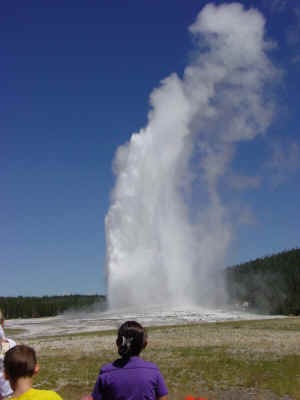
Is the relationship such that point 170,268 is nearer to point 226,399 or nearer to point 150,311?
point 150,311

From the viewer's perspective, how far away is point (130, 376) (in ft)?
14.8

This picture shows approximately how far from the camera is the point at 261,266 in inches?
5182

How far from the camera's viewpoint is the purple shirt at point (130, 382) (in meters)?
4.49

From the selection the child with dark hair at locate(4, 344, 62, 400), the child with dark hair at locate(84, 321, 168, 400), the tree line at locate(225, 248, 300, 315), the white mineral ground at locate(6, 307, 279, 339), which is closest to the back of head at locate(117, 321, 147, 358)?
the child with dark hair at locate(84, 321, 168, 400)

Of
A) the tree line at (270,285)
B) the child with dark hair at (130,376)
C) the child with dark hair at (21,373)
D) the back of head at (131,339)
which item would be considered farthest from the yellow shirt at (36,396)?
the tree line at (270,285)

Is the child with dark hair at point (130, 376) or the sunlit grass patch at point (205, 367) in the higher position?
the child with dark hair at point (130, 376)

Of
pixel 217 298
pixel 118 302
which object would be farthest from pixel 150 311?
pixel 217 298

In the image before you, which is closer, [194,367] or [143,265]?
[194,367]

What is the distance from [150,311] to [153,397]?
60026mm

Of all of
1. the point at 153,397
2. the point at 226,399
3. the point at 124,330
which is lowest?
the point at 226,399

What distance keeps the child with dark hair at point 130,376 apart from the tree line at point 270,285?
3169 inches

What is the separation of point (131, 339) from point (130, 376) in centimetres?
38

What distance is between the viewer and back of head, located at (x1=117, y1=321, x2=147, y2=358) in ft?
14.8

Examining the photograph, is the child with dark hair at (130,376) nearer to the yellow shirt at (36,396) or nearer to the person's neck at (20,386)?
the yellow shirt at (36,396)
